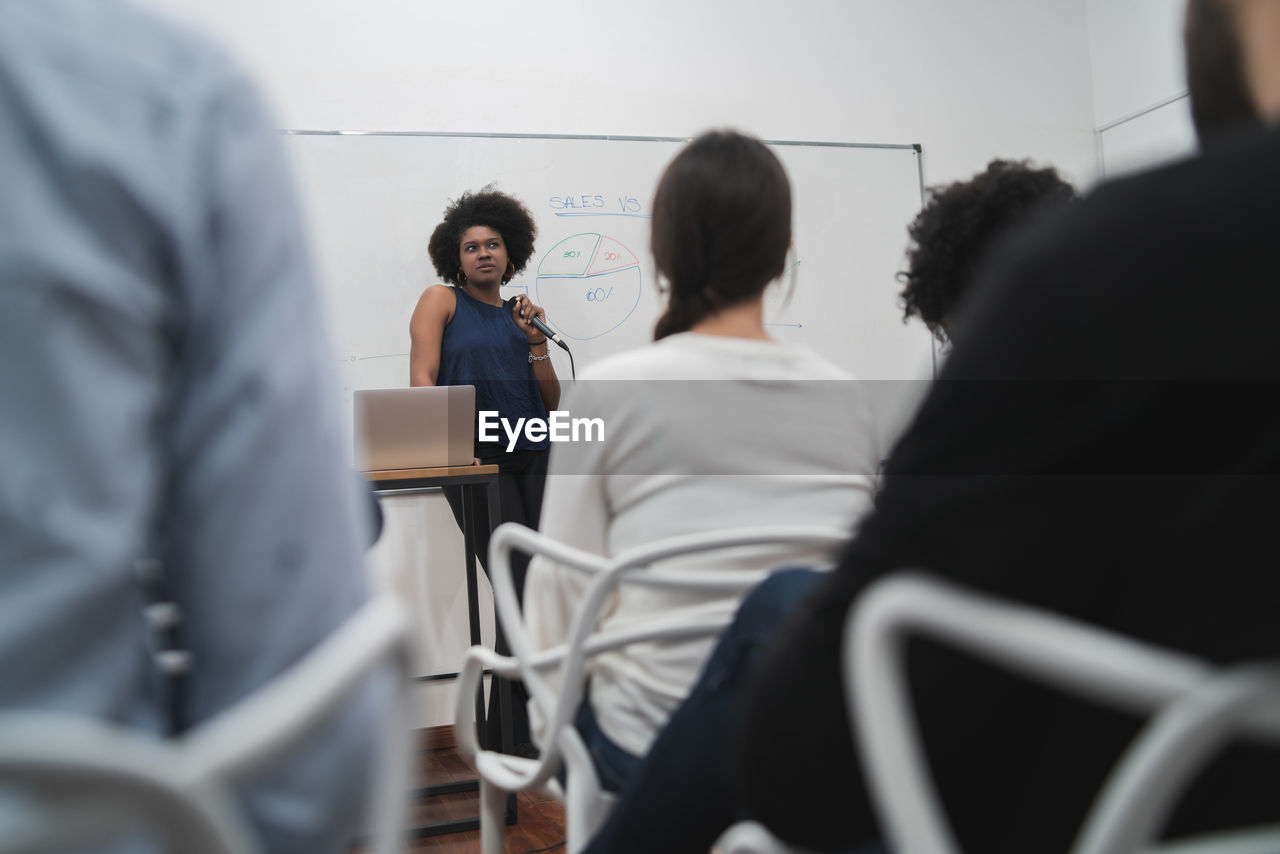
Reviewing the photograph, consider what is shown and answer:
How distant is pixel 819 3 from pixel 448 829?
132 inches

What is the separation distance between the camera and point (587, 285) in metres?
3.54

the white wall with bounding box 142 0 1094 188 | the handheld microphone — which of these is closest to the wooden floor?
the handheld microphone

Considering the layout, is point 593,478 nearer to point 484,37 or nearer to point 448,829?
point 448,829

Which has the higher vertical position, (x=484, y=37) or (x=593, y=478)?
(x=484, y=37)

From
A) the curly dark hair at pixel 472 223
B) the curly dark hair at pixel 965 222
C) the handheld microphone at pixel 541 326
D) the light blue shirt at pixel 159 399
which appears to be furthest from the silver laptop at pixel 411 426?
the light blue shirt at pixel 159 399

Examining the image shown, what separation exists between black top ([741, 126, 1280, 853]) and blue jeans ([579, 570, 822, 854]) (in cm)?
33

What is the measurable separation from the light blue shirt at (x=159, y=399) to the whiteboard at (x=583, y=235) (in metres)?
2.65

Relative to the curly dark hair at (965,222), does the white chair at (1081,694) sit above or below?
below

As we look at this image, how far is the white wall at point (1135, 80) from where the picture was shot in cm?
384

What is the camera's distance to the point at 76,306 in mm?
403

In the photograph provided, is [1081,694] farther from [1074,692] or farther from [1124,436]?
[1124,436]

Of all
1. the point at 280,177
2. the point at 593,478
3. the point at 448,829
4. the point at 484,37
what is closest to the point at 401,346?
the point at 484,37

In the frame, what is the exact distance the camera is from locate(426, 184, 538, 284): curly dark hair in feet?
11.0

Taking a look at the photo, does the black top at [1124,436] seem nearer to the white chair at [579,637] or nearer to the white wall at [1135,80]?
the white chair at [579,637]
